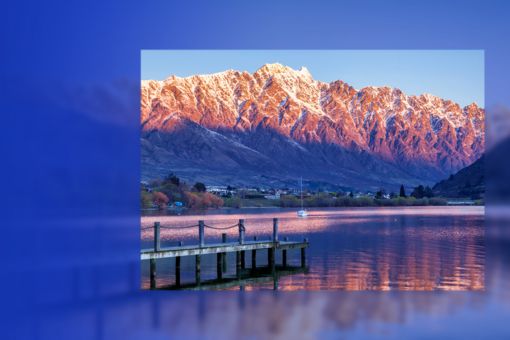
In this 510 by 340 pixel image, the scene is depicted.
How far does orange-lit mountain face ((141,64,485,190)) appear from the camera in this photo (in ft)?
351

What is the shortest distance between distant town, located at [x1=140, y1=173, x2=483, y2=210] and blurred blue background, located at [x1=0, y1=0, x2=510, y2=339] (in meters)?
72.6

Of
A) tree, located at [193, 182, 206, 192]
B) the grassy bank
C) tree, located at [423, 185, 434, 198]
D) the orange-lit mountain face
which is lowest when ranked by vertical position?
the grassy bank

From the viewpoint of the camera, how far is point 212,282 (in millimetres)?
17750

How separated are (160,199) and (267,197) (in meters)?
20.8

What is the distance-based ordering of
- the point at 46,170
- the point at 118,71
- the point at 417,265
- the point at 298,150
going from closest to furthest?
the point at 46,170 → the point at 118,71 → the point at 417,265 → the point at 298,150

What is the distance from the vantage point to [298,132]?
4963 inches

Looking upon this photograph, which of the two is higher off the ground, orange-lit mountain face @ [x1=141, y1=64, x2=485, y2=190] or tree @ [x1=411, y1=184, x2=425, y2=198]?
orange-lit mountain face @ [x1=141, y1=64, x2=485, y2=190]

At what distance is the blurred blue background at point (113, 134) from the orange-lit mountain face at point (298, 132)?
9055 centimetres

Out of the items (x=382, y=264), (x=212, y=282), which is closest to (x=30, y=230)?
(x=212, y=282)

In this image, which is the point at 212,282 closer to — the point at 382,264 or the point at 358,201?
the point at 382,264

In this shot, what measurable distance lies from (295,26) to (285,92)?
96164mm

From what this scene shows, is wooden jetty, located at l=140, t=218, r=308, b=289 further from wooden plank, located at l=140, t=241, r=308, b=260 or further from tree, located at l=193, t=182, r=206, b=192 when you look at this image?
tree, located at l=193, t=182, r=206, b=192

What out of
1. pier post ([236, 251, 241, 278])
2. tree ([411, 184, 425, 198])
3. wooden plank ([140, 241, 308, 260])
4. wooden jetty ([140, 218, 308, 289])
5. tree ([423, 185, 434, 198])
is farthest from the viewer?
tree ([423, 185, 434, 198])

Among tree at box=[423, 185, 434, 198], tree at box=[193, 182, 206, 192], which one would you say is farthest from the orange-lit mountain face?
tree at box=[193, 182, 206, 192]
